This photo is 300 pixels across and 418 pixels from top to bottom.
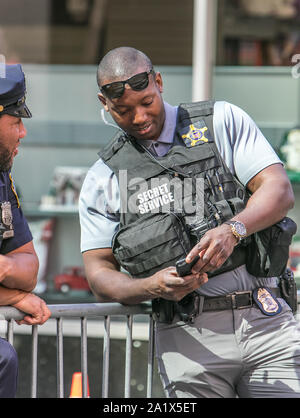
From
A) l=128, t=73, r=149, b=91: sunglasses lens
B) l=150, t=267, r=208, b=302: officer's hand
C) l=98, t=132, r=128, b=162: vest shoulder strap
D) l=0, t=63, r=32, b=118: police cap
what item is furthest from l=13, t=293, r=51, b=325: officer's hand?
l=128, t=73, r=149, b=91: sunglasses lens

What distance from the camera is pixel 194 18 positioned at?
5824 millimetres

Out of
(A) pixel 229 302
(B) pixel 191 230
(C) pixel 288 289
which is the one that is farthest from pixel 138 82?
(C) pixel 288 289

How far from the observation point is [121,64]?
3047 millimetres

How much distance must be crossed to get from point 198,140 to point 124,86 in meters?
0.40

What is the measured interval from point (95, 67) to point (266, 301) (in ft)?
11.4

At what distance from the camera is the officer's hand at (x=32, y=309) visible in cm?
306

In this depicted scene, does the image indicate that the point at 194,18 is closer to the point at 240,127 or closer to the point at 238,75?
the point at 238,75

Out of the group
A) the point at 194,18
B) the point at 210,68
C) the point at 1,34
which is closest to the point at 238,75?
the point at 210,68

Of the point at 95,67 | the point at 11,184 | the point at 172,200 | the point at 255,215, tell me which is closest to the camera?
the point at 255,215

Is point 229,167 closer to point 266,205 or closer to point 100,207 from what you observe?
point 266,205

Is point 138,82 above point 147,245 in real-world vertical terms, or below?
above

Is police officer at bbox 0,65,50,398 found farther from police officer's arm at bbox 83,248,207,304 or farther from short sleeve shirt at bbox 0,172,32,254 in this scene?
police officer's arm at bbox 83,248,207,304
